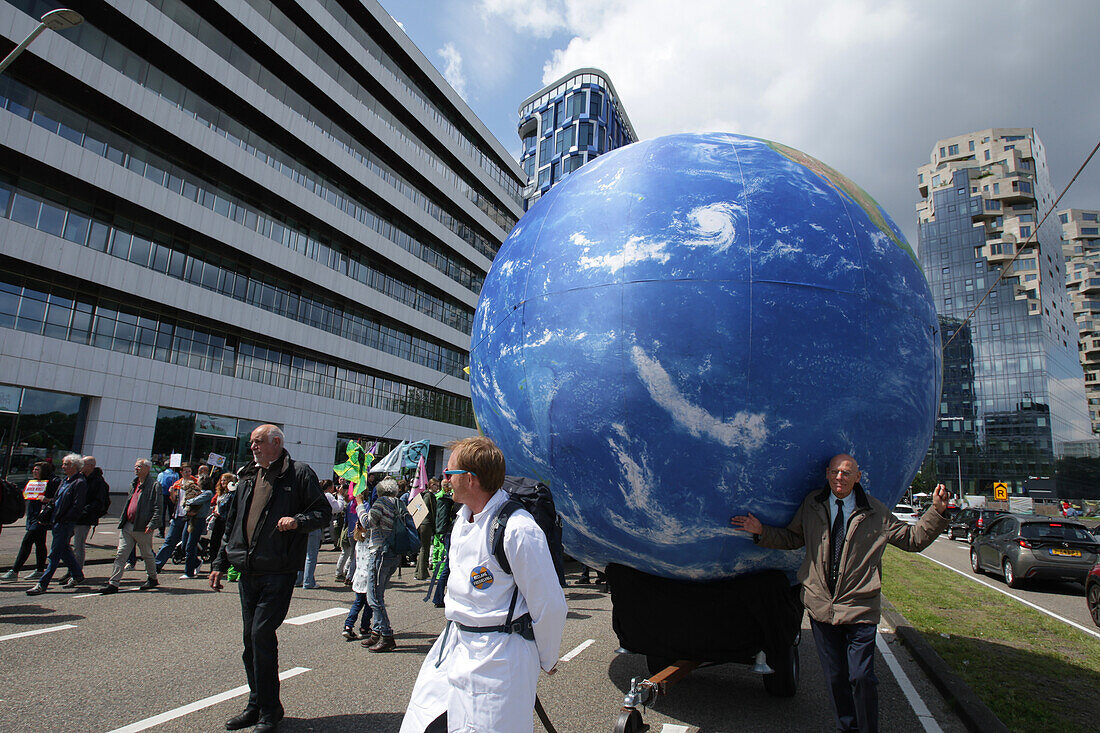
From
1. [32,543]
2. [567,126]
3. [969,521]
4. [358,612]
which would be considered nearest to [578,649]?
[358,612]

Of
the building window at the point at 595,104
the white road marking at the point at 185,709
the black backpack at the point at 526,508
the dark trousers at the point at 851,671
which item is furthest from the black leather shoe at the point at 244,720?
the building window at the point at 595,104

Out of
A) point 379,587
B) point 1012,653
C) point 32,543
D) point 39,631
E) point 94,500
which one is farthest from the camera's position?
point 32,543

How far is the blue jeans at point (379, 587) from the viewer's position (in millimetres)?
5770

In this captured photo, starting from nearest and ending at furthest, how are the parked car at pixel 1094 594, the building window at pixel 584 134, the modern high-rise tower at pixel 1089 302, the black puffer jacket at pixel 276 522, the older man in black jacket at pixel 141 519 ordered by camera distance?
the black puffer jacket at pixel 276 522 < the parked car at pixel 1094 594 < the older man in black jacket at pixel 141 519 < the building window at pixel 584 134 < the modern high-rise tower at pixel 1089 302

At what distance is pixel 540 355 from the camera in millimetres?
3641

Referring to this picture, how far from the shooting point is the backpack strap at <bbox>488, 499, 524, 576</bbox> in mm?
2322

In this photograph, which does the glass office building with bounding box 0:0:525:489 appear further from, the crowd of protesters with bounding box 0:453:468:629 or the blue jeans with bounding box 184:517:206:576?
the blue jeans with bounding box 184:517:206:576

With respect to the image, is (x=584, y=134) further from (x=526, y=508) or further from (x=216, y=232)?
(x=526, y=508)

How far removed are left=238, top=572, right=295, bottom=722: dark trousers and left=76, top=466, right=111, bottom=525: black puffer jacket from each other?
19.7 ft

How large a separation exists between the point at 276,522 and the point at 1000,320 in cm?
8676

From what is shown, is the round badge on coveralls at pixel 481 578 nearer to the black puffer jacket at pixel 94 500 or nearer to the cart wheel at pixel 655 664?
the cart wheel at pixel 655 664

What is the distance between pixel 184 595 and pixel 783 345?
862 centimetres

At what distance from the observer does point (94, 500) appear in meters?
8.33

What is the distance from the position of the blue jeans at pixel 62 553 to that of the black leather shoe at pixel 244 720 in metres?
5.93
